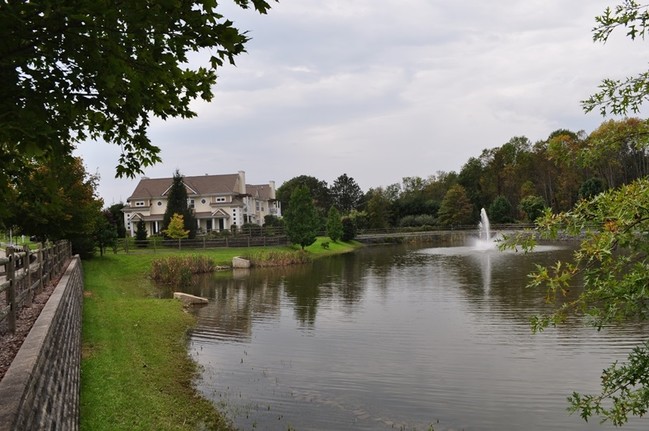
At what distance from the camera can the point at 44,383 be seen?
571 cm

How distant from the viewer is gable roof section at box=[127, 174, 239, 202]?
69312 millimetres

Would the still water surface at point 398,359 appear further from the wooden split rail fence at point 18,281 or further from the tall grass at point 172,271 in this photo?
the tall grass at point 172,271

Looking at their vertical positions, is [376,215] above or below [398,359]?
above

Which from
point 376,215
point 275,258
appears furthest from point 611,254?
point 376,215

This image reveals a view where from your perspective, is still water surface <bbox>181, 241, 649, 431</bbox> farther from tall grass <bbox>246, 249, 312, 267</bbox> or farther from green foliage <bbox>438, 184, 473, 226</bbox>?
green foliage <bbox>438, 184, 473, 226</bbox>

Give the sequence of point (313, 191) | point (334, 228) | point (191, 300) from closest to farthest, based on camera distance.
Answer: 1. point (191, 300)
2. point (334, 228)
3. point (313, 191)

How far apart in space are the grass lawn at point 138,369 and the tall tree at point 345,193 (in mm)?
98503

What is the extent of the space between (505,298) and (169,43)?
20.1 m

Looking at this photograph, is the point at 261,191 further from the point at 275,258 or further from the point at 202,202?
the point at 275,258

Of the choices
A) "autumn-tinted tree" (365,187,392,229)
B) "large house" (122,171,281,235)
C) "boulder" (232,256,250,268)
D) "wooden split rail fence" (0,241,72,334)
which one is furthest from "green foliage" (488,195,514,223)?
"wooden split rail fence" (0,241,72,334)

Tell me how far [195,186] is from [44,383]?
68054mm

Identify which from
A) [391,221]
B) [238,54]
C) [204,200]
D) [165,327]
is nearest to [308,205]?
[204,200]

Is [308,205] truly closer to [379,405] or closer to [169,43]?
[379,405]

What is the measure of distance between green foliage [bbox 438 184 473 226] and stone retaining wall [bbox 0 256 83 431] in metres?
78.9
